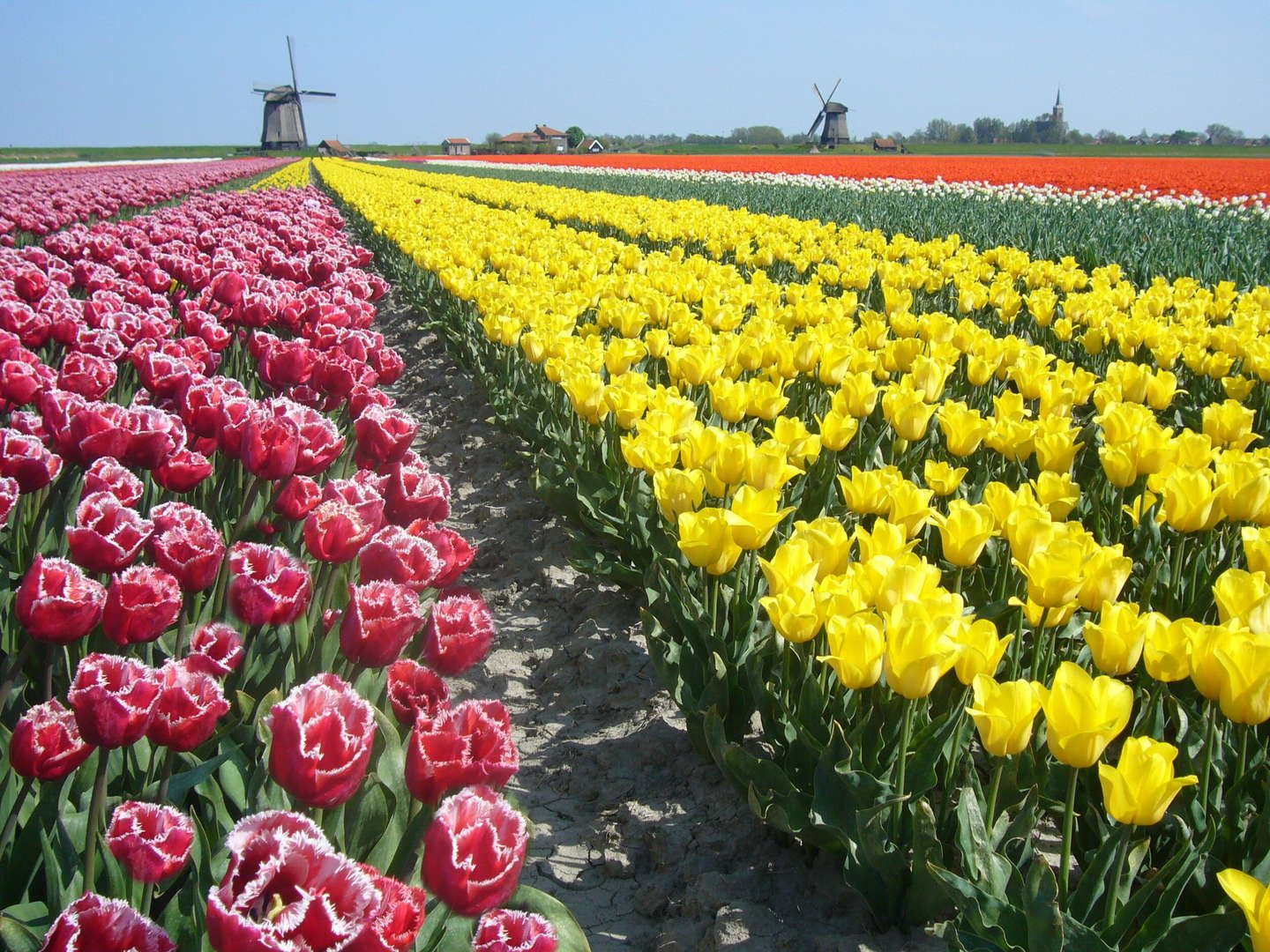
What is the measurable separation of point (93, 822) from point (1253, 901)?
1.44 metres

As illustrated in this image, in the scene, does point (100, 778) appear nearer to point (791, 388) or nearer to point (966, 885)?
point (966, 885)

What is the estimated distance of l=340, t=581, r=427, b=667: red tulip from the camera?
1.48 meters

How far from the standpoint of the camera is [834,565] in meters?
2.06

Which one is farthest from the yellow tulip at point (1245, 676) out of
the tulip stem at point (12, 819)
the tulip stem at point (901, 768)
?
the tulip stem at point (12, 819)

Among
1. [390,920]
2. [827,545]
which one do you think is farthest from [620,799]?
[390,920]

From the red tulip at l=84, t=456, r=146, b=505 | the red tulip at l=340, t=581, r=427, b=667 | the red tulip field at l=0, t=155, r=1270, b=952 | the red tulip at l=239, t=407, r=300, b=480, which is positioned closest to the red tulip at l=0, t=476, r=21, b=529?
the red tulip field at l=0, t=155, r=1270, b=952

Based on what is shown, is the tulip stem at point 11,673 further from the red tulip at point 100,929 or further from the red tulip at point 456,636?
the red tulip at point 100,929

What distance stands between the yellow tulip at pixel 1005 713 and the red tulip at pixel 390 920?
952 mm

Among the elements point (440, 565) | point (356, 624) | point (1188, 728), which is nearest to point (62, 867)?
point (356, 624)

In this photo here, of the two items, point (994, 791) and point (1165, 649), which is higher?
point (1165, 649)

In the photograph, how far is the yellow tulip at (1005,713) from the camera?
1.58 metres

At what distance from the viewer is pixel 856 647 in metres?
1.72

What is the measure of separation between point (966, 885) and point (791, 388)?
3136 mm

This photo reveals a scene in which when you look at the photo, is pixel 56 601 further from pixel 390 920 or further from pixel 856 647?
pixel 856 647
